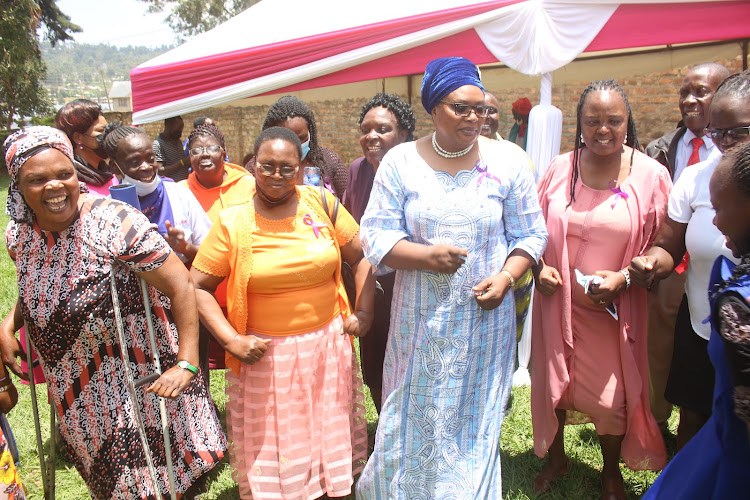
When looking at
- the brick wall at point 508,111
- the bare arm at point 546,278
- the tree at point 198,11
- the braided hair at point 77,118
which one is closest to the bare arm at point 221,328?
the bare arm at point 546,278

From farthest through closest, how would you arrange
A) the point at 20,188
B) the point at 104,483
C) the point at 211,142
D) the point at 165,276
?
the point at 211,142, the point at 104,483, the point at 165,276, the point at 20,188

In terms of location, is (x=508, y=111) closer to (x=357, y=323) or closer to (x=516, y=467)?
(x=516, y=467)

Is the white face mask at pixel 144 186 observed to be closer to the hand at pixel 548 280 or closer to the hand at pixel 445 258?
the hand at pixel 445 258

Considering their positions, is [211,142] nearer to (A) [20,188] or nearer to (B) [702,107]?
(A) [20,188]

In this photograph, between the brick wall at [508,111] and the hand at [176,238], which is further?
the brick wall at [508,111]

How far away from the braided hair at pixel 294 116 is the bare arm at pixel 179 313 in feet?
5.24

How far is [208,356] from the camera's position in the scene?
3.81 meters

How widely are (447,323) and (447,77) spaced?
42.0 inches

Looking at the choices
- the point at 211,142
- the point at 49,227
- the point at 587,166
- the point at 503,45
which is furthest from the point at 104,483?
the point at 503,45

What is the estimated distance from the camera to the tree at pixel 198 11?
25.1 metres

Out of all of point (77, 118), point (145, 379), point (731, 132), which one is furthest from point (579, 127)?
point (77, 118)

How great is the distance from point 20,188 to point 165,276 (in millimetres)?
642

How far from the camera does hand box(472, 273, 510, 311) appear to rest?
8.00 feet

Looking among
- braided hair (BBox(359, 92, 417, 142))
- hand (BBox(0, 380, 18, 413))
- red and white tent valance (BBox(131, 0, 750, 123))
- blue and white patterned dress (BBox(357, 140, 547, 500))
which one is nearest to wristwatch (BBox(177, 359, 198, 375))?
hand (BBox(0, 380, 18, 413))
